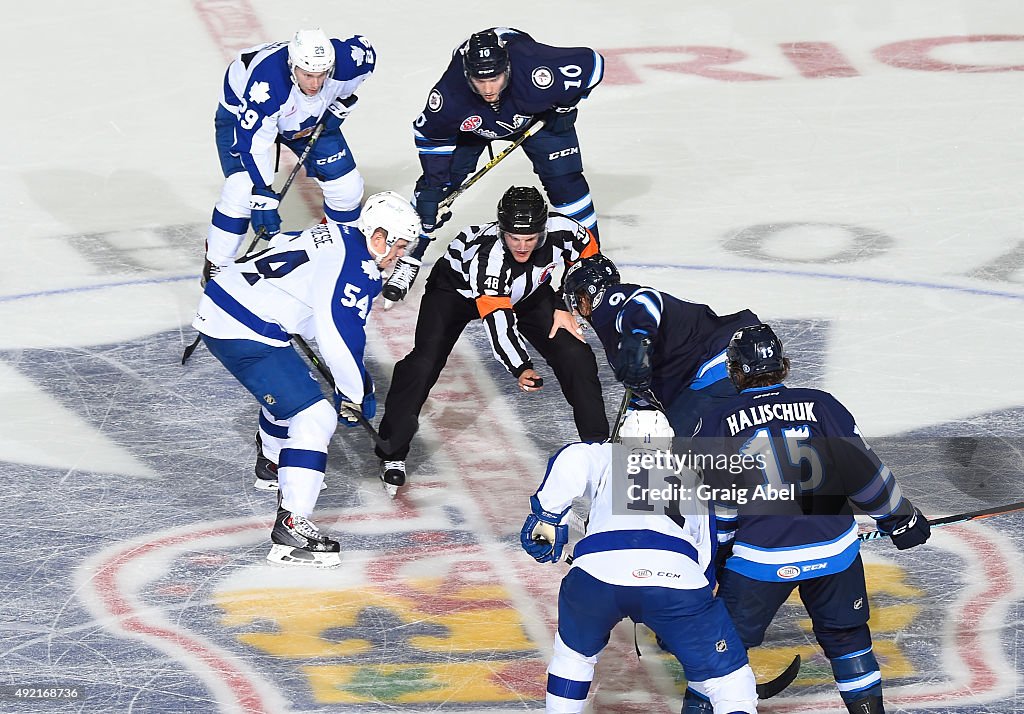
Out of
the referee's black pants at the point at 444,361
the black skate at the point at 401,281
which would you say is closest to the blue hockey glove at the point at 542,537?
the referee's black pants at the point at 444,361

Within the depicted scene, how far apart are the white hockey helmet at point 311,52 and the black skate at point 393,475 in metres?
1.73

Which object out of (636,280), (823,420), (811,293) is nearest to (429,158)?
(636,280)

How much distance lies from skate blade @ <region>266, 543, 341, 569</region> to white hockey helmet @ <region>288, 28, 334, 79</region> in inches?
85.6

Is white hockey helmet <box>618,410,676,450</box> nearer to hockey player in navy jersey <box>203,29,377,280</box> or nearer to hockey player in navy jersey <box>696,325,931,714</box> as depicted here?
hockey player in navy jersey <box>696,325,931,714</box>

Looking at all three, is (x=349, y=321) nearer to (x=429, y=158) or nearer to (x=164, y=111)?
(x=429, y=158)

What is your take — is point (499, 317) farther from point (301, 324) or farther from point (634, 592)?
point (634, 592)

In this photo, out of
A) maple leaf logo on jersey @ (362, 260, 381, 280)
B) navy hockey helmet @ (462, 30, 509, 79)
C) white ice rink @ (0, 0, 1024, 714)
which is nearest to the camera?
white ice rink @ (0, 0, 1024, 714)

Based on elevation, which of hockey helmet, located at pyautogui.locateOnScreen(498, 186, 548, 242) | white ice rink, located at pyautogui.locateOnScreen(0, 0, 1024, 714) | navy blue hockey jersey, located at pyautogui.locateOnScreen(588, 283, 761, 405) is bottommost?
white ice rink, located at pyautogui.locateOnScreen(0, 0, 1024, 714)

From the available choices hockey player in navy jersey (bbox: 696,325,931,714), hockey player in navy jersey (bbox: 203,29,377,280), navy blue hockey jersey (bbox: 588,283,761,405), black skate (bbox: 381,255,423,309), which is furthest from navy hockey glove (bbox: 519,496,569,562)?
hockey player in navy jersey (bbox: 203,29,377,280)

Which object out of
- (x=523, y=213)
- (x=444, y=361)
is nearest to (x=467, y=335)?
(x=444, y=361)

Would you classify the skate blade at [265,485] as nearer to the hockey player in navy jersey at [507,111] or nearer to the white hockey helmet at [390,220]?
the white hockey helmet at [390,220]

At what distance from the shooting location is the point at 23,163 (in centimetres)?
862

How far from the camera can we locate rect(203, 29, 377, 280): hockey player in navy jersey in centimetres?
653

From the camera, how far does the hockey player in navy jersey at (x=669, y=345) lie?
16.6 ft
